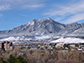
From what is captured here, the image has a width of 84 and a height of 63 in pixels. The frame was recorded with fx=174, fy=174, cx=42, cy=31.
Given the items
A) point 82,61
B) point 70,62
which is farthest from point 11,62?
point 82,61

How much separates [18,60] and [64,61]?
9.13m

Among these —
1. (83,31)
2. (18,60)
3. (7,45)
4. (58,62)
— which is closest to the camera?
(18,60)

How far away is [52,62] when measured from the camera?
27547 mm

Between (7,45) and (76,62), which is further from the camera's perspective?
(7,45)

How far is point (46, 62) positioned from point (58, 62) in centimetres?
230

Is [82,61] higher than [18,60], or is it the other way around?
[18,60]

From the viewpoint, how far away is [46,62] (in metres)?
28.0

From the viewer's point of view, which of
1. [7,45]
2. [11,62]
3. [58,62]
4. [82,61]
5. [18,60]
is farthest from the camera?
[7,45]

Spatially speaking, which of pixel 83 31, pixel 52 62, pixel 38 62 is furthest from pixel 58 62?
pixel 83 31

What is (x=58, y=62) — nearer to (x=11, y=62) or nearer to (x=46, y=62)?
(x=46, y=62)

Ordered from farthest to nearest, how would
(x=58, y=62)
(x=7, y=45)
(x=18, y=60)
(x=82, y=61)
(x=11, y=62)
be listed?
1. (x=7, y=45)
2. (x=82, y=61)
3. (x=58, y=62)
4. (x=11, y=62)
5. (x=18, y=60)

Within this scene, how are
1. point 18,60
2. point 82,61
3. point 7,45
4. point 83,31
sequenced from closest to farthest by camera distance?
point 18,60, point 82,61, point 7,45, point 83,31

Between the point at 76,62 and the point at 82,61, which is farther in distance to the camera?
the point at 82,61

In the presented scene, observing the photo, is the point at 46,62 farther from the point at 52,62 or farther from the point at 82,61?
the point at 82,61
